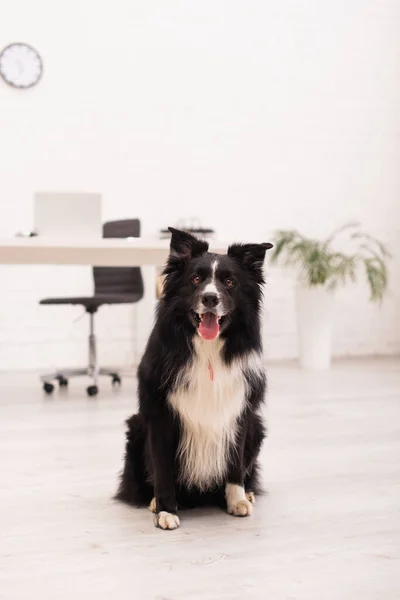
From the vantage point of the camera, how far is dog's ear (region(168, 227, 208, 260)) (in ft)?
6.91

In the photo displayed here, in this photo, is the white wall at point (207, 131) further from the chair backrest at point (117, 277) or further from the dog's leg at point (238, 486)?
the dog's leg at point (238, 486)

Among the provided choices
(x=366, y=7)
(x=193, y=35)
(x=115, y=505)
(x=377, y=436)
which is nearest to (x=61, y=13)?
(x=193, y=35)

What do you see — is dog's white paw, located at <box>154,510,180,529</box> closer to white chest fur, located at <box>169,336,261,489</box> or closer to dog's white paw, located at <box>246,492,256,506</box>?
white chest fur, located at <box>169,336,261,489</box>

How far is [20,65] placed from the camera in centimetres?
556

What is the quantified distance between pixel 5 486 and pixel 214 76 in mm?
4383

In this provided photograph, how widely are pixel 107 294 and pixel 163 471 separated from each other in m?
3.12

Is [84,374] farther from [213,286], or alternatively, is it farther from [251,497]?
[213,286]

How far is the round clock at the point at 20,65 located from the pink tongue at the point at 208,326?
13.6 feet

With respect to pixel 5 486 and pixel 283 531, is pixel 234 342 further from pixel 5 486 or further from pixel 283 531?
pixel 5 486

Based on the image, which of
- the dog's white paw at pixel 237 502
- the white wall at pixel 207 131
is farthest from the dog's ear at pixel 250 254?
the white wall at pixel 207 131

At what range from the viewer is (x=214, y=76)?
6.07 meters

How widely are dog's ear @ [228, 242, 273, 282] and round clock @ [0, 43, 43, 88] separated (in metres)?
4.00

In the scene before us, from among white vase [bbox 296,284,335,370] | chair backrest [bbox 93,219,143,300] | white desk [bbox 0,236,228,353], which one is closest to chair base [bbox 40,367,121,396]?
chair backrest [bbox 93,219,143,300]

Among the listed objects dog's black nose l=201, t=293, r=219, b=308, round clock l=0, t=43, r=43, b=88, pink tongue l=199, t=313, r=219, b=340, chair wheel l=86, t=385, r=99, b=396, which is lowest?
chair wheel l=86, t=385, r=99, b=396
